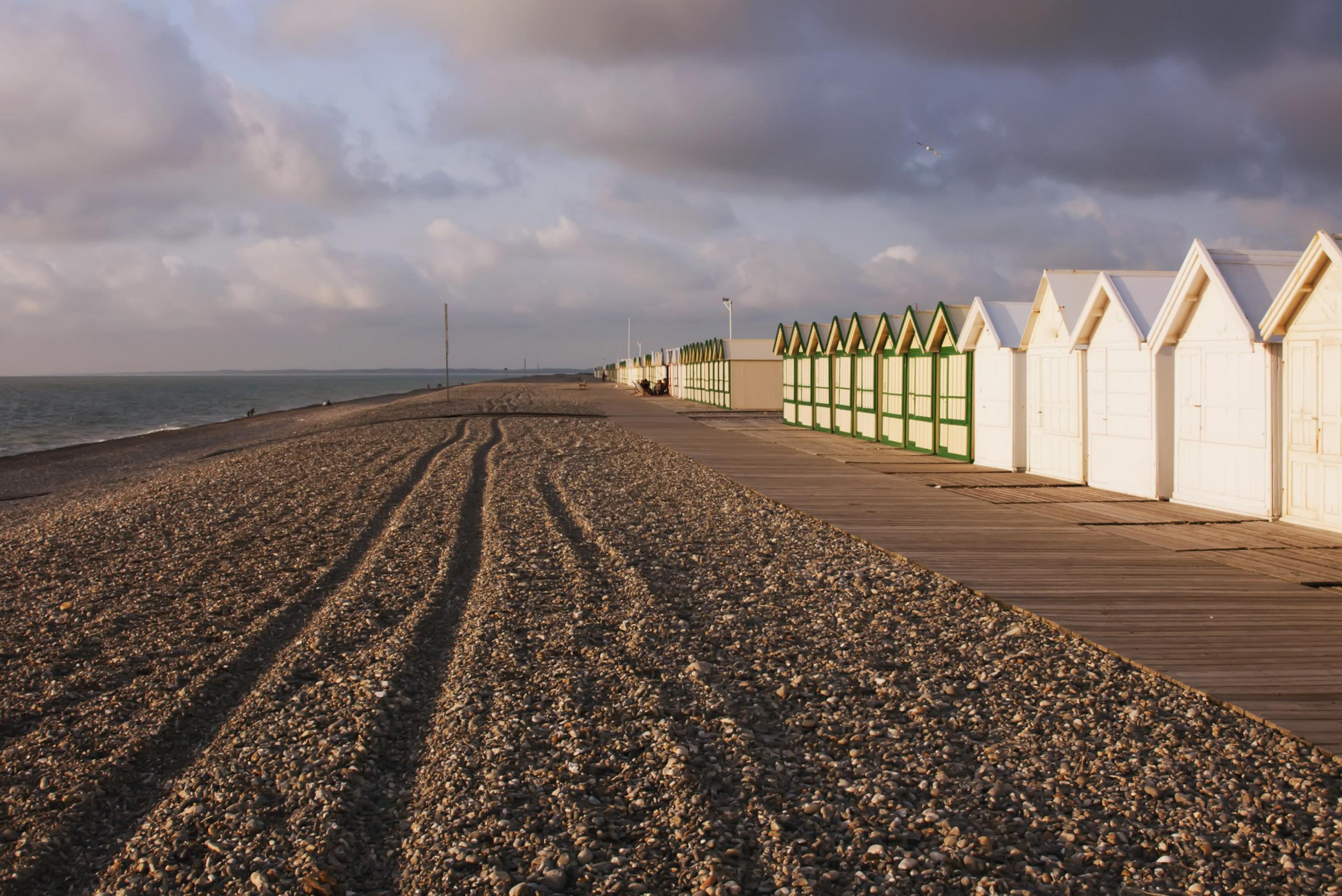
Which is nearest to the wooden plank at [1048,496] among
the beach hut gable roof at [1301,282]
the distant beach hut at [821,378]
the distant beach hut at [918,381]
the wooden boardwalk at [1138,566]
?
the wooden boardwalk at [1138,566]

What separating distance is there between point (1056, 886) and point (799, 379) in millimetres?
26745

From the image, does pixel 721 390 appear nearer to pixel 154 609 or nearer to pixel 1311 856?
pixel 154 609

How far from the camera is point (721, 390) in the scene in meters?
44.1

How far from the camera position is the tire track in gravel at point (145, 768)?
4.11 meters

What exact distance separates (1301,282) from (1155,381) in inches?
104

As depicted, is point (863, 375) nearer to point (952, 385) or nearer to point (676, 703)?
point (952, 385)

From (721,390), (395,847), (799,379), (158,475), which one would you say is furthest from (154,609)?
(721,390)

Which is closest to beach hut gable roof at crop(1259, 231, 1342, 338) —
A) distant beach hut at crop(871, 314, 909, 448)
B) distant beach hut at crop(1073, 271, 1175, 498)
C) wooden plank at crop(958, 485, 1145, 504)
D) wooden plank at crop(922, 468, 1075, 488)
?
distant beach hut at crop(1073, 271, 1175, 498)

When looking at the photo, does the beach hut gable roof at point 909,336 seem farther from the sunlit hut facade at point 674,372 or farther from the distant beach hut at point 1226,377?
the sunlit hut facade at point 674,372

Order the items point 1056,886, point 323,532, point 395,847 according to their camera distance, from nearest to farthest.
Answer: point 1056,886
point 395,847
point 323,532

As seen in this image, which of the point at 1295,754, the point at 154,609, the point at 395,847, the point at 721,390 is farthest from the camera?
the point at 721,390

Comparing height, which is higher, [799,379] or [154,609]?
[799,379]

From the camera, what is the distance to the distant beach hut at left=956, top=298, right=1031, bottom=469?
661 inches

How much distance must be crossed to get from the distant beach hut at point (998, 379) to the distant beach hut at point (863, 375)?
5118 mm
